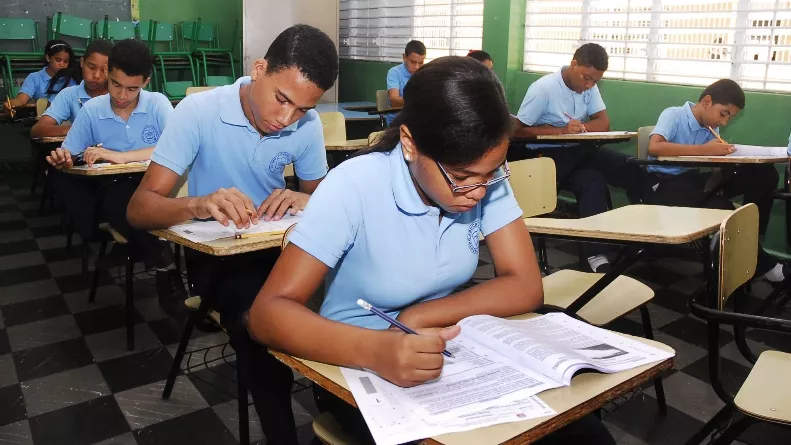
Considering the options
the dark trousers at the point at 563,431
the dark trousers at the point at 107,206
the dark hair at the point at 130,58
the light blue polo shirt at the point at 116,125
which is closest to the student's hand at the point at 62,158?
the dark trousers at the point at 107,206

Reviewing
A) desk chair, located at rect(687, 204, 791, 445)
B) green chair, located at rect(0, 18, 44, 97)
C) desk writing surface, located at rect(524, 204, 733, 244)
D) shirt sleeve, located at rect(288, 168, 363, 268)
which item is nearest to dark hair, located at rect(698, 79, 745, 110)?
desk writing surface, located at rect(524, 204, 733, 244)

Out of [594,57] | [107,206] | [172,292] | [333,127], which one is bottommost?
[172,292]

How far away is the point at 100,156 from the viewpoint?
2.65 m

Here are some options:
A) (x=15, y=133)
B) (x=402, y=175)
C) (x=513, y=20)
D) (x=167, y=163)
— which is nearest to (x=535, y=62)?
(x=513, y=20)

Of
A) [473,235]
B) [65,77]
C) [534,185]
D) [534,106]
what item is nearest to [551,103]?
[534,106]

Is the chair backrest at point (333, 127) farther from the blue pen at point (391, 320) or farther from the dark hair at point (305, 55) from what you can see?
the blue pen at point (391, 320)

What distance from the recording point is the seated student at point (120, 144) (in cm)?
265

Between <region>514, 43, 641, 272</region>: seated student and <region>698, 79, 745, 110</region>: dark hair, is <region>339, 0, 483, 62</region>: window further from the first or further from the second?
<region>698, 79, 745, 110</region>: dark hair

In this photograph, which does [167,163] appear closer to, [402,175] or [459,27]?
[402,175]

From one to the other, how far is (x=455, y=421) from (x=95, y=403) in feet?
5.92

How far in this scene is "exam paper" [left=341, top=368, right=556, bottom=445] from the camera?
0.77 meters

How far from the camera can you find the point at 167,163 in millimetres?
1858

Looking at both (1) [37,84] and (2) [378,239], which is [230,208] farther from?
(1) [37,84]

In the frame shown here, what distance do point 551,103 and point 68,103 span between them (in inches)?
118
